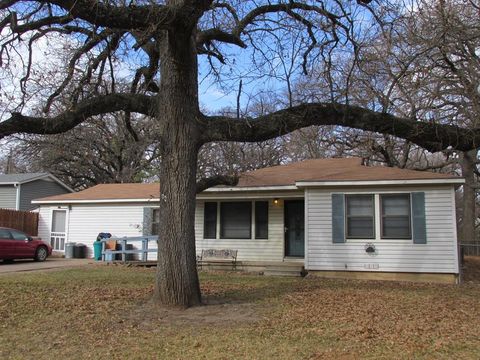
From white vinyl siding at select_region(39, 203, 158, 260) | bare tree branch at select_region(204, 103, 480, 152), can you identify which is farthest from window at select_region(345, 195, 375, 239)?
white vinyl siding at select_region(39, 203, 158, 260)

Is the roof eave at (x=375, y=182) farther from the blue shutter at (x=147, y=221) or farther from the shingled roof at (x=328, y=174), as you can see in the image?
the blue shutter at (x=147, y=221)

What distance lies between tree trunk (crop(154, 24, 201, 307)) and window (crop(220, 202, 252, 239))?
8624 millimetres

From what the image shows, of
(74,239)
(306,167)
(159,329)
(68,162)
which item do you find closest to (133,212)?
(74,239)

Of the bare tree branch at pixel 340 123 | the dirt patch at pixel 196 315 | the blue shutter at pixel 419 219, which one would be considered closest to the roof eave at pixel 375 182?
the blue shutter at pixel 419 219

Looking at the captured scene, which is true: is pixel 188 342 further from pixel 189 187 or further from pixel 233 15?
pixel 233 15

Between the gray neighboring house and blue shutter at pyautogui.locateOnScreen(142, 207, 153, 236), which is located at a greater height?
the gray neighboring house

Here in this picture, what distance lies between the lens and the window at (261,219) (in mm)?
17281

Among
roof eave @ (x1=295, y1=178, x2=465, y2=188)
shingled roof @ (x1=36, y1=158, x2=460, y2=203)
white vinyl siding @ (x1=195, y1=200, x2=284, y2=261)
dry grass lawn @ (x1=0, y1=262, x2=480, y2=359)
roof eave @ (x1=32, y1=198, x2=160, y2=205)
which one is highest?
shingled roof @ (x1=36, y1=158, x2=460, y2=203)

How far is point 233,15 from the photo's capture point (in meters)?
11.0

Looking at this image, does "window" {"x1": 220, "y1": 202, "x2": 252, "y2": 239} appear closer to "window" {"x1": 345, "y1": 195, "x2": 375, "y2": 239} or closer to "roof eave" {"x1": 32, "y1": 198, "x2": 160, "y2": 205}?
"roof eave" {"x1": 32, "y1": 198, "x2": 160, "y2": 205}

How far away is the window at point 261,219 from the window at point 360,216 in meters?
3.38

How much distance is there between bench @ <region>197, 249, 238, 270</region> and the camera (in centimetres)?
1694

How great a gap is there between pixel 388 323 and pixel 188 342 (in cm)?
316

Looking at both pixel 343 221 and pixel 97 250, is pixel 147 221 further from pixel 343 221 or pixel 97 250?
pixel 343 221
